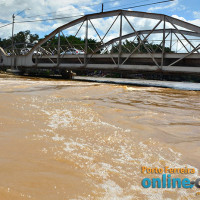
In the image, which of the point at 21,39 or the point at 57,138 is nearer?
the point at 57,138

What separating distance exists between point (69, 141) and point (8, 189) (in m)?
1.45

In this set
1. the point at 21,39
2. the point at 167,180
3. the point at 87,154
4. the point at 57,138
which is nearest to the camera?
the point at 167,180

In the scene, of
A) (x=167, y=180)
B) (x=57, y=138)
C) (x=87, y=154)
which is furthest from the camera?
(x=57, y=138)

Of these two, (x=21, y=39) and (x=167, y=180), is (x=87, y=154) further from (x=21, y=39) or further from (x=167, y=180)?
(x=21, y=39)

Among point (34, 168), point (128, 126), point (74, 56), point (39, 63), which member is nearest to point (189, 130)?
point (128, 126)

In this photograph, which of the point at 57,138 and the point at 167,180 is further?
the point at 57,138

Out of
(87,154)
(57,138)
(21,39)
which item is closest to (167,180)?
(87,154)

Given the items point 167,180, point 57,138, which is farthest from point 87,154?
point 167,180

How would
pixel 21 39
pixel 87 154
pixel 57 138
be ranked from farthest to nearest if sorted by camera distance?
pixel 21 39 < pixel 57 138 < pixel 87 154

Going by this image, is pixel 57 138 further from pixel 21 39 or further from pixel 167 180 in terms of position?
pixel 21 39

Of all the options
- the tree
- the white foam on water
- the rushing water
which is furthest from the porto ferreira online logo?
the tree

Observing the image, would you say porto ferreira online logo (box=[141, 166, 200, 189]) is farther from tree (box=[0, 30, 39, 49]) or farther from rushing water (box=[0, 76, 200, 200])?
tree (box=[0, 30, 39, 49])

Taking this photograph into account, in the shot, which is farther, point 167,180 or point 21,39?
point 21,39

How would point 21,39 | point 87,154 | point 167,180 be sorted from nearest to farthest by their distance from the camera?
1. point 167,180
2. point 87,154
3. point 21,39
